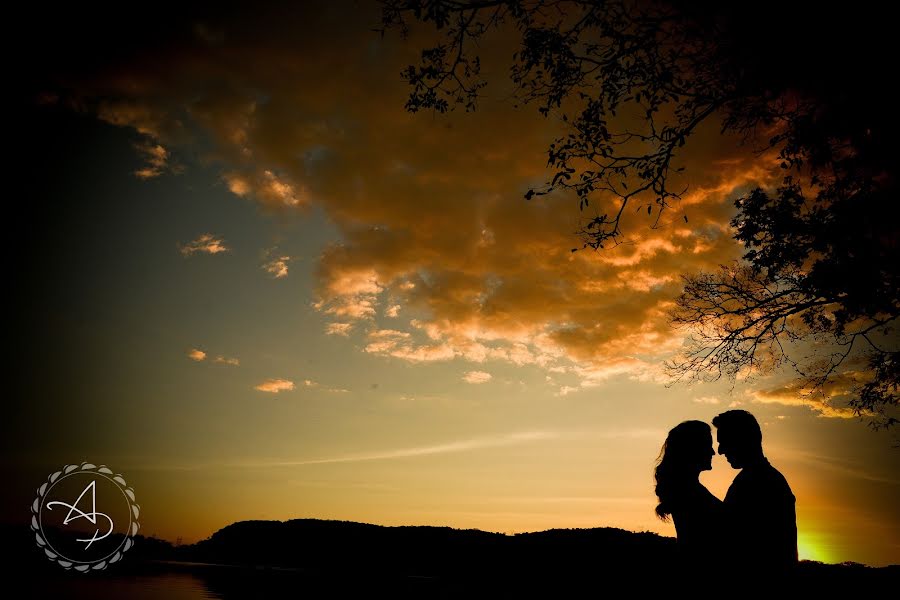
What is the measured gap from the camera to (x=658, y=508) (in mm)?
4133

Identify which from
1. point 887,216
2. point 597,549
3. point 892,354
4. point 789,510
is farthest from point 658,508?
point 597,549

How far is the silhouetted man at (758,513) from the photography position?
141 inches

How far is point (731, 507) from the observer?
12.5 feet

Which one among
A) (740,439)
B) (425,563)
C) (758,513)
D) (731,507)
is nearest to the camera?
(758,513)

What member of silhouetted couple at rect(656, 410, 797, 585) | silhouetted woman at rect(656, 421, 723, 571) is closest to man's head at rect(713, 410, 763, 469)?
silhouetted couple at rect(656, 410, 797, 585)

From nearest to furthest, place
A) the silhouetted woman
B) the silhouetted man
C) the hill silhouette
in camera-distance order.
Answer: the silhouetted man
the silhouetted woman
the hill silhouette

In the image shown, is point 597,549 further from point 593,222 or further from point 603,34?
point 603,34

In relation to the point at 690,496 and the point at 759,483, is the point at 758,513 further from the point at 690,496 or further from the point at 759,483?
the point at 690,496

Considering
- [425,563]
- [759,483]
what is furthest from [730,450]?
[425,563]

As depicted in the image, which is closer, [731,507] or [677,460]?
[731,507]

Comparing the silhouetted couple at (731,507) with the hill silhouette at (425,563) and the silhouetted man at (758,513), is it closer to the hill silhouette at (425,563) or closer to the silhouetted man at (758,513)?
the silhouetted man at (758,513)

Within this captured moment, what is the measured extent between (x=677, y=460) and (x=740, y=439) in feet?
1.76

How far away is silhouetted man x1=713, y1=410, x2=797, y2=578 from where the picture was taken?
3.57 metres

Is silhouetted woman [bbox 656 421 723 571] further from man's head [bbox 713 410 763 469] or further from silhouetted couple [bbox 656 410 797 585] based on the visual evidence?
man's head [bbox 713 410 763 469]
